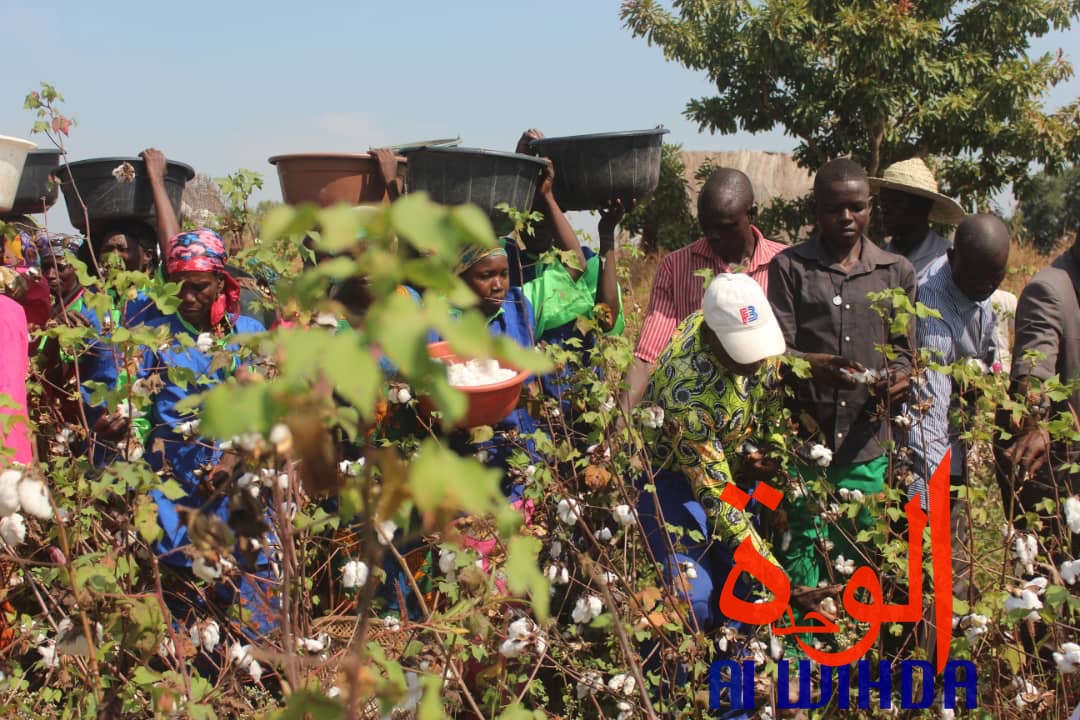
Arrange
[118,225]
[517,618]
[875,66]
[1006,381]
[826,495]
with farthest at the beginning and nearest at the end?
[875,66], [118,225], [826,495], [1006,381], [517,618]

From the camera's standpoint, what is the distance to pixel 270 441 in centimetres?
112

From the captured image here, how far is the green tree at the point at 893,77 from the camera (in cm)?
1038

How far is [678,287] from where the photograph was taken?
381 centimetres

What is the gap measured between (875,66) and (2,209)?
9142 millimetres

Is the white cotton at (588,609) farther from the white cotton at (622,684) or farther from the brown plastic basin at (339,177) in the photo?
the brown plastic basin at (339,177)

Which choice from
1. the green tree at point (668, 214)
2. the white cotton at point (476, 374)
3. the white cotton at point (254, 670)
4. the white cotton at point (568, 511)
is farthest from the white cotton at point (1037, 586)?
the green tree at point (668, 214)

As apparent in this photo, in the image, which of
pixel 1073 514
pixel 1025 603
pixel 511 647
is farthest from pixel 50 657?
pixel 1073 514

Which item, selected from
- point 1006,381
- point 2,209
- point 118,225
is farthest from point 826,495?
point 118,225

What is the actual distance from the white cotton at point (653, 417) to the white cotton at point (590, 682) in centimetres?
64

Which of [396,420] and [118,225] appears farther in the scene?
[118,225]

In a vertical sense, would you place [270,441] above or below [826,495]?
above

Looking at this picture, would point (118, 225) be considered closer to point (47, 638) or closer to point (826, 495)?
point (47, 638)

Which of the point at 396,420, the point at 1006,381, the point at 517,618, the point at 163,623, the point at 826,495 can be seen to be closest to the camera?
the point at 163,623

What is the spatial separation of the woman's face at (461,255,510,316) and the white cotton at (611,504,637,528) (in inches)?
41.3
